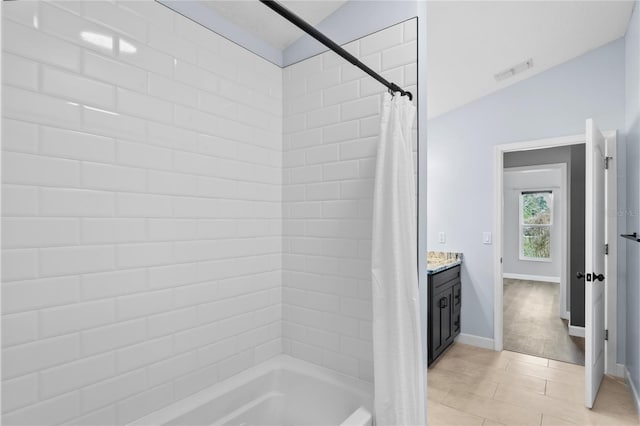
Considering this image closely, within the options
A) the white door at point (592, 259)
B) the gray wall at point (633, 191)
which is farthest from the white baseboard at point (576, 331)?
the white door at point (592, 259)

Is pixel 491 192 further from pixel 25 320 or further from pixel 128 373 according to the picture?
pixel 25 320

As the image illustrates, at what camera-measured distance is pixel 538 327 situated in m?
4.13

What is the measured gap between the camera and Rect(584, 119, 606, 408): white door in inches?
94.7

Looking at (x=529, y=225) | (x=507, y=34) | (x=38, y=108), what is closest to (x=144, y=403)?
(x=38, y=108)

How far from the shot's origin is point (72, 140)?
1179mm

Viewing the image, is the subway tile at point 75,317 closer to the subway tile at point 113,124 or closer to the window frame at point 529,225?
the subway tile at point 113,124

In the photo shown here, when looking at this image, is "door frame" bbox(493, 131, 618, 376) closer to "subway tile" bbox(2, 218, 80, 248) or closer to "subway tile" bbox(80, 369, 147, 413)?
"subway tile" bbox(80, 369, 147, 413)

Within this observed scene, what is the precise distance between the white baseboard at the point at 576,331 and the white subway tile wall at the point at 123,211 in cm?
379

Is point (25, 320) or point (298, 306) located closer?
point (25, 320)

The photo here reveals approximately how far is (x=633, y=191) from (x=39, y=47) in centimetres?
357

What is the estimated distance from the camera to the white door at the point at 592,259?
94.7 inches

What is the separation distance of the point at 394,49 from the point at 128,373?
180 centimetres

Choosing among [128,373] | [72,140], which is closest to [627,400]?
[128,373]

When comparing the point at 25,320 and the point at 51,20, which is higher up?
the point at 51,20
